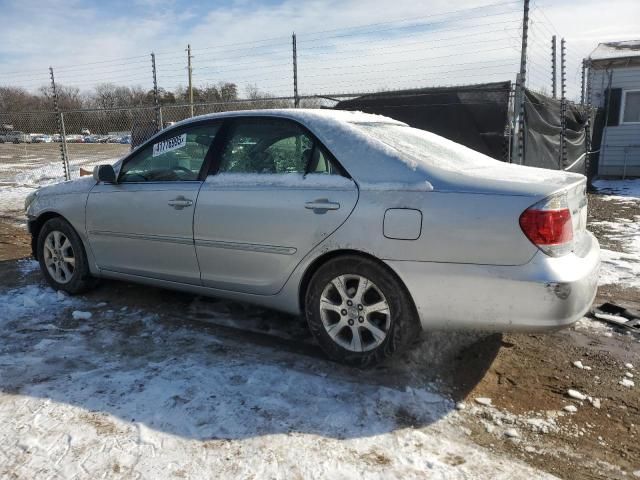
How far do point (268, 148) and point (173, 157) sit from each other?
2.96 ft

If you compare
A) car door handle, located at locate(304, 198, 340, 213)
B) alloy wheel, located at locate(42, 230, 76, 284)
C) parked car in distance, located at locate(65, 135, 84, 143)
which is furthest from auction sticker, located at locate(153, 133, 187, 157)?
parked car in distance, located at locate(65, 135, 84, 143)

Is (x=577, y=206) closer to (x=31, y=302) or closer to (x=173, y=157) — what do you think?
(x=173, y=157)

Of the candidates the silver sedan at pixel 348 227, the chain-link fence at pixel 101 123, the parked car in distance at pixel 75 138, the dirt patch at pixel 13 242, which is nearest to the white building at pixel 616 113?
the chain-link fence at pixel 101 123

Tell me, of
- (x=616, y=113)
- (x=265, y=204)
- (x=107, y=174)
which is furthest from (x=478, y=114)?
(x=616, y=113)

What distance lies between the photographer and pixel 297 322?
414 cm

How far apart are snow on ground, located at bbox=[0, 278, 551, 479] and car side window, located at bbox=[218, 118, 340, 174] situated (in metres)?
1.22

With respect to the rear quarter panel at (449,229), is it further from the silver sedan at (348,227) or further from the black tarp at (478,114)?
the black tarp at (478,114)

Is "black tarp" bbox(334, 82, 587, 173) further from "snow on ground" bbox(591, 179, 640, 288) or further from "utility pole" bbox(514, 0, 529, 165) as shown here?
"snow on ground" bbox(591, 179, 640, 288)

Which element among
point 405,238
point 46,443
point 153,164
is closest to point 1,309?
point 153,164

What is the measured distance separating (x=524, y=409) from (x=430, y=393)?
502 mm

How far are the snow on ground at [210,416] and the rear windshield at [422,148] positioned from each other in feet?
4.35

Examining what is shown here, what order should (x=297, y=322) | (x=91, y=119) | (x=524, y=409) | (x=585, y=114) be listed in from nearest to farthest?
(x=524, y=409), (x=297, y=322), (x=585, y=114), (x=91, y=119)

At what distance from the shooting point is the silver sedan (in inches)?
111

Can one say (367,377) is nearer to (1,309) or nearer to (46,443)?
(46,443)
